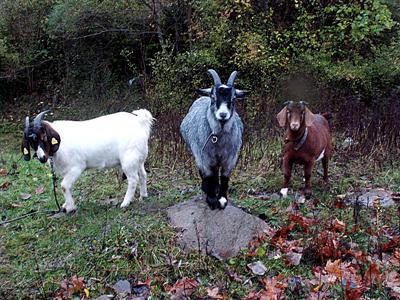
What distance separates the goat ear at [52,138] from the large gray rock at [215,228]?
142 centimetres

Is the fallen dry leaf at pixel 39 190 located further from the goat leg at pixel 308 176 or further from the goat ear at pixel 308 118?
the goat ear at pixel 308 118

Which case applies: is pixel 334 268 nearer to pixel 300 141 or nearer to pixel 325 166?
pixel 300 141

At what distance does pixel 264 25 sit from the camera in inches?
449

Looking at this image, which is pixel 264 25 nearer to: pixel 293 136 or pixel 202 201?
pixel 293 136

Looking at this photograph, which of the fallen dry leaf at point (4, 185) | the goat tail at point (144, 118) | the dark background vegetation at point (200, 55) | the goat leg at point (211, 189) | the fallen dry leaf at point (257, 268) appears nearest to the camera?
the fallen dry leaf at point (257, 268)

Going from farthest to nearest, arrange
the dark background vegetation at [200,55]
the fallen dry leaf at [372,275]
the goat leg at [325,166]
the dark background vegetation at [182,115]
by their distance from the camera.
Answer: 1. the dark background vegetation at [200,55]
2. the goat leg at [325,166]
3. the dark background vegetation at [182,115]
4. the fallen dry leaf at [372,275]

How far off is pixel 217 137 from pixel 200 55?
7047 millimetres

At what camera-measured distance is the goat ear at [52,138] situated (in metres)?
5.32

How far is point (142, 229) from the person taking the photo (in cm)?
496

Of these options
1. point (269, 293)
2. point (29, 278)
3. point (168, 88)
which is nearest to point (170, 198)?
point (29, 278)

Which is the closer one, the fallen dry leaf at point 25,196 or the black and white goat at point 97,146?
the black and white goat at point 97,146

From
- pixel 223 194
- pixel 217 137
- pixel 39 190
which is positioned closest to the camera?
pixel 217 137

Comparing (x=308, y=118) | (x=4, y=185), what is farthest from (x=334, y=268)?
(x=4, y=185)

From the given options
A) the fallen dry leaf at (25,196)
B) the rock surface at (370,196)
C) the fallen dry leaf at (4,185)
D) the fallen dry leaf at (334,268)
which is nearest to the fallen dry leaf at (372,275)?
the fallen dry leaf at (334,268)
